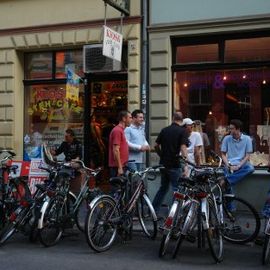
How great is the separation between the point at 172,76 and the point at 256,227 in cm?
468

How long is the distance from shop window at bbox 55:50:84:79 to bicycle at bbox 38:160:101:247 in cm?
474

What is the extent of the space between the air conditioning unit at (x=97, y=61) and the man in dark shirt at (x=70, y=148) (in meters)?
1.65

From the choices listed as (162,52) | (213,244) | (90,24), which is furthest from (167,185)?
(90,24)

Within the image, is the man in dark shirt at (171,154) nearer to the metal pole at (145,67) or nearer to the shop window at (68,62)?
the metal pole at (145,67)

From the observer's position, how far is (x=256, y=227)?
8.31 meters

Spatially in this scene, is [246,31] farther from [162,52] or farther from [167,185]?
[167,185]

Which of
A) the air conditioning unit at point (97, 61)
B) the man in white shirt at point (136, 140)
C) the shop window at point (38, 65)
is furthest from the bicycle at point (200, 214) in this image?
the shop window at point (38, 65)

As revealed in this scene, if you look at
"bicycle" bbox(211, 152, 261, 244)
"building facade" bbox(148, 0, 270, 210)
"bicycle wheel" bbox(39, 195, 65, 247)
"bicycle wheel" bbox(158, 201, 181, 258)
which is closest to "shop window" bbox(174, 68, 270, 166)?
"building facade" bbox(148, 0, 270, 210)

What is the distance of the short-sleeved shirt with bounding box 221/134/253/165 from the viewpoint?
33.6ft

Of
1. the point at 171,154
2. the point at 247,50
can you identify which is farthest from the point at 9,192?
the point at 247,50

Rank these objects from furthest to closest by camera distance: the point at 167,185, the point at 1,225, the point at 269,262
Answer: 1. the point at 167,185
2. the point at 1,225
3. the point at 269,262

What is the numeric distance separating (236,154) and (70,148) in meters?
4.06

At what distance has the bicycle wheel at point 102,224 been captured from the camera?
303 inches

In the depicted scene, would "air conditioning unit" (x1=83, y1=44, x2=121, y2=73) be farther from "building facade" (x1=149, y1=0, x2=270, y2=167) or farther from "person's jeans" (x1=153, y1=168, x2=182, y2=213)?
"person's jeans" (x1=153, y1=168, x2=182, y2=213)
